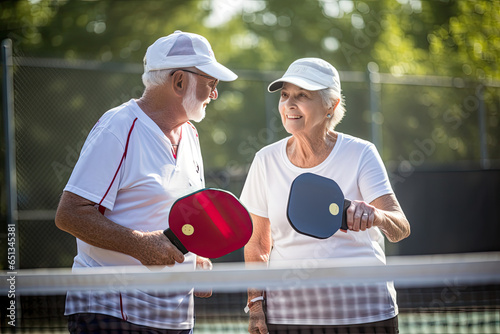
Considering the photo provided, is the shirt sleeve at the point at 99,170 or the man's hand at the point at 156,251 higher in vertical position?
the shirt sleeve at the point at 99,170

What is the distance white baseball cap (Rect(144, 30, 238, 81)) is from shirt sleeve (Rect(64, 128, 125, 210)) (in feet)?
1.42

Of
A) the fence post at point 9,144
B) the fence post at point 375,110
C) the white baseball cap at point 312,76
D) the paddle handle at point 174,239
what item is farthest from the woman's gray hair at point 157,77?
the fence post at point 375,110

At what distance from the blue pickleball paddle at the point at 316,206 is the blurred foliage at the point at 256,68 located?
17.2 ft

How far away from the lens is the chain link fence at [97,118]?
765 centimetres

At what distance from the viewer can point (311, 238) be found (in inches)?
112

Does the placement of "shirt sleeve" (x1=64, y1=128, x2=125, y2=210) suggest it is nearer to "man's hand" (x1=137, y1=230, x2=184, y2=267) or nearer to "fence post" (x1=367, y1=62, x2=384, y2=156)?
"man's hand" (x1=137, y1=230, x2=184, y2=267)

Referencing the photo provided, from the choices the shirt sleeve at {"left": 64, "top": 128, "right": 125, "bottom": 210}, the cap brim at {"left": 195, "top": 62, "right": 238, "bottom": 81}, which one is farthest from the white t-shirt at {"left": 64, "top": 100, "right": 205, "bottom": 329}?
the cap brim at {"left": 195, "top": 62, "right": 238, "bottom": 81}

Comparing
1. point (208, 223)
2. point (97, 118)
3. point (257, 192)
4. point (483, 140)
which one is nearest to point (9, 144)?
point (97, 118)

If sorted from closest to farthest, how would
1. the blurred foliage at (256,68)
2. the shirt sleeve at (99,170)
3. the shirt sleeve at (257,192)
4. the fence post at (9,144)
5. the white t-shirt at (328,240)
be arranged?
1. the shirt sleeve at (99,170)
2. the white t-shirt at (328,240)
3. the shirt sleeve at (257,192)
4. the fence post at (9,144)
5. the blurred foliage at (256,68)

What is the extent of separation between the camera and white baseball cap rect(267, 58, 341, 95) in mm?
2932

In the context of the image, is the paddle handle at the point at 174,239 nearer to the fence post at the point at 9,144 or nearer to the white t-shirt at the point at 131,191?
the white t-shirt at the point at 131,191

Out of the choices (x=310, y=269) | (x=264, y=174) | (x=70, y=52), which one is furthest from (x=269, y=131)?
(x=70, y=52)

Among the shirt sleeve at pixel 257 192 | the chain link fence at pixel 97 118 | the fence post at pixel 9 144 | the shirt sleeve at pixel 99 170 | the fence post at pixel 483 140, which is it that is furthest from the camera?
the fence post at pixel 483 140

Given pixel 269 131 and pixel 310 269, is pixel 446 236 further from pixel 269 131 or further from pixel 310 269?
pixel 310 269
